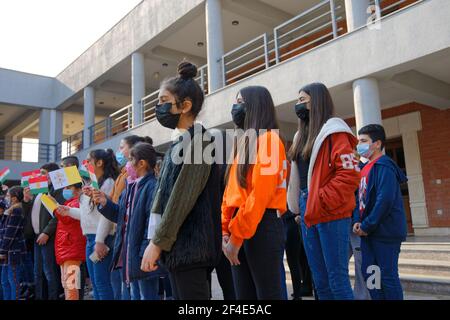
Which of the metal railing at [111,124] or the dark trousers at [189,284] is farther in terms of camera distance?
the metal railing at [111,124]

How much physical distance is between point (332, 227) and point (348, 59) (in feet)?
15.4

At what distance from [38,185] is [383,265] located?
3.39m

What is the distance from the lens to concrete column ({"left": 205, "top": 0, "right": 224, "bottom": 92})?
29.6 ft

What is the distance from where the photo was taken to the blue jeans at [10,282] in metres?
5.23

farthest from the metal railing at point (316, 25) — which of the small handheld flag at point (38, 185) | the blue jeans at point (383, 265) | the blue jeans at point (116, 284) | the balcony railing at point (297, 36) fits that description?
the blue jeans at point (116, 284)

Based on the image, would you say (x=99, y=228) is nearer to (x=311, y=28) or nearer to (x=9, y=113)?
(x=311, y=28)

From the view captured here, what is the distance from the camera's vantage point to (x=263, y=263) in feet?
7.16

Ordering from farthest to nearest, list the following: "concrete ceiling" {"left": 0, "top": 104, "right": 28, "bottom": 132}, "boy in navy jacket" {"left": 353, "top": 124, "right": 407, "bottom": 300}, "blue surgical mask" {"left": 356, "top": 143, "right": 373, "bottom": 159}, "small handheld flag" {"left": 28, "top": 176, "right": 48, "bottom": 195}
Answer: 1. "concrete ceiling" {"left": 0, "top": 104, "right": 28, "bottom": 132}
2. "small handheld flag" {"left": 28, "top": 176, "right": 48, "bottom": 195}
3. "blue surgical mask" {"left": 356, "top": 143, "right": 373, "bottom": 159}
4. "boy in navy jacket" {"left": 353, "top": 124, "right": 407, "bottom": 300}

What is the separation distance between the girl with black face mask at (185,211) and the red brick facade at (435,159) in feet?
27.0

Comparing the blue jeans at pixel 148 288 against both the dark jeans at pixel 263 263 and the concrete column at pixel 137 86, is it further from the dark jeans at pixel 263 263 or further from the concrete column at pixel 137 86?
the concrete column at pixel 137 86

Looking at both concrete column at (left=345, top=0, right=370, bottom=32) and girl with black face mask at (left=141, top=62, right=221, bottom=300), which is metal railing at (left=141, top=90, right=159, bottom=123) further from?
girl with black face mask at (left=141, top=62, right=221, bottom=300)

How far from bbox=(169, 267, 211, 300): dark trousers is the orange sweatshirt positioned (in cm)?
34

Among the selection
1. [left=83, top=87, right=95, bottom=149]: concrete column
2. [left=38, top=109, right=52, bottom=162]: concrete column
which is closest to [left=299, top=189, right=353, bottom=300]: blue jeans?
[left=83, top=87, right=95, bottom=149]: concrete column

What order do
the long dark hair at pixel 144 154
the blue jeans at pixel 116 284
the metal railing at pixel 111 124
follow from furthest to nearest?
the metal railing at pixel 111 124 < the blue jeans at pixel 116 284 < the long dark hair at pixel 144 154
